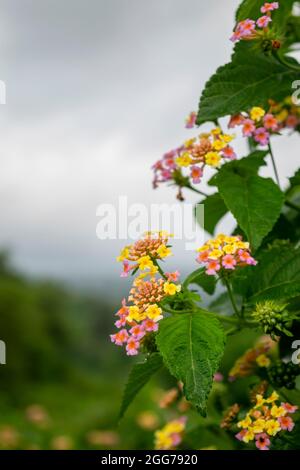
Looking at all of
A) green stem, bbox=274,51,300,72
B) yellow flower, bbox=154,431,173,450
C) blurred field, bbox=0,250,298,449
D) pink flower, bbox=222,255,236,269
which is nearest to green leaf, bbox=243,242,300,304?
pink flower, bbox=222,255,236,269

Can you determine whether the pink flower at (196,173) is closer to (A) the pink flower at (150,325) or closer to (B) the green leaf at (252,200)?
(B) the green leaf at (252,200)

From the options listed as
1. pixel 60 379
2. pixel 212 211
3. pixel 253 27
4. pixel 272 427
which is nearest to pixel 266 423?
pixel 272 427

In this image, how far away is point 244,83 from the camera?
1.05 meters

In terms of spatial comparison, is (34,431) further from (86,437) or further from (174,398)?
(174,398)

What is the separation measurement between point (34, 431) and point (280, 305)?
5.56 metres

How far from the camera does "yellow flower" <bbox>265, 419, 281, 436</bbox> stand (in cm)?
93

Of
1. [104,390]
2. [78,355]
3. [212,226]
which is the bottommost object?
[212,226]

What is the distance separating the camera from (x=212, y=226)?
3.97 feet

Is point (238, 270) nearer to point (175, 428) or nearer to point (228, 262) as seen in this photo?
point (228, 262)

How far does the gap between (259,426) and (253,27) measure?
617mm

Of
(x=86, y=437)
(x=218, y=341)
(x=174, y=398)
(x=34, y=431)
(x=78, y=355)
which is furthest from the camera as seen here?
(x=78, y=355)

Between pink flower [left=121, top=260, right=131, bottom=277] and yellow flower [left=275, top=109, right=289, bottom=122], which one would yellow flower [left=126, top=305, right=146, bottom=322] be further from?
yellow flower [left=275, top=109, right=289, bottom=122]

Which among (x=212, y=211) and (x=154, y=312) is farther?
(x=212, y=211)

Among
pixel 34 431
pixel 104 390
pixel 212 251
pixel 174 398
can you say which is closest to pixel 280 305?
Result: pixel 212 251
